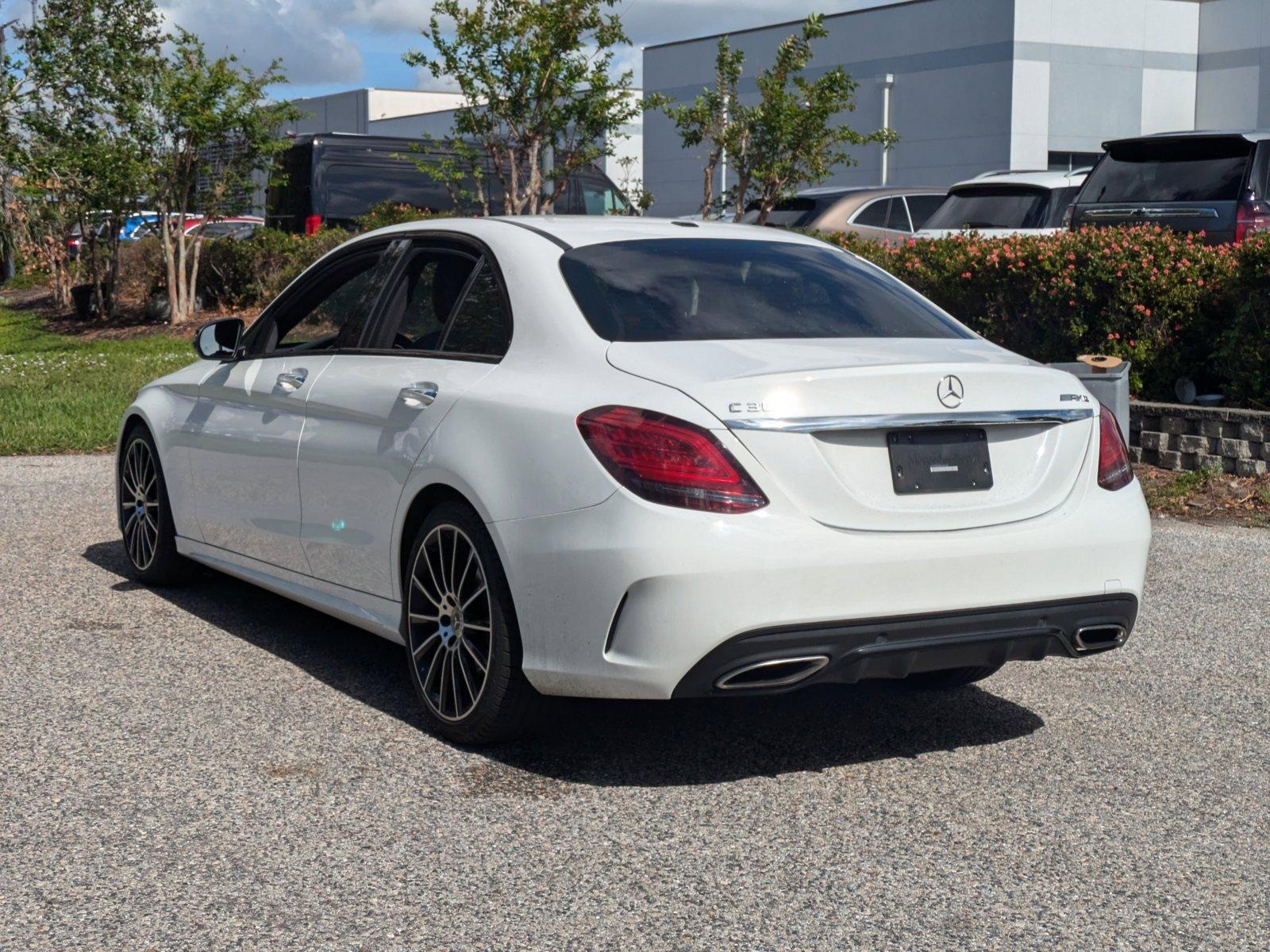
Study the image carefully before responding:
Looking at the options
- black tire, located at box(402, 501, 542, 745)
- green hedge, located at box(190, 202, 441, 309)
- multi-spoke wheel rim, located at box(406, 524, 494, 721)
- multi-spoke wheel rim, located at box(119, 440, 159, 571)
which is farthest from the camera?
green hedge, located at box(190, 202, 441, 309)

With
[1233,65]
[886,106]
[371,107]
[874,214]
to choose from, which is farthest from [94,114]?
[371,107]

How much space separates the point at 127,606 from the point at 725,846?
11.6 feet

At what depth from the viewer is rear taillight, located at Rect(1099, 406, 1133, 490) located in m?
4.61

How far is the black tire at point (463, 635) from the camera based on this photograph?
176 inches

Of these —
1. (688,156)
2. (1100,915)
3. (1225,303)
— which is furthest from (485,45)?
(688,156)

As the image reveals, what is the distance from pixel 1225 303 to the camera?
9977 millimetres

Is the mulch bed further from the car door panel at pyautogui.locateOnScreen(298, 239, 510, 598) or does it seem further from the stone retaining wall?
Result: the car door panel at pyautogui.locateOnScreen(298, 239, 510, 598)

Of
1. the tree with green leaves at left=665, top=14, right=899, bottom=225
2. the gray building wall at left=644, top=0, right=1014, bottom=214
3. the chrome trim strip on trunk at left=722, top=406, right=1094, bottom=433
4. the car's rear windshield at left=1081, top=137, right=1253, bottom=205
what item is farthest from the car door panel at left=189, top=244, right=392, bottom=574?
the gray building wall at left=644, top=0, right=1014, bottom=214

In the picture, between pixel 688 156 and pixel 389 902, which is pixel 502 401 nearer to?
pixel 389 902

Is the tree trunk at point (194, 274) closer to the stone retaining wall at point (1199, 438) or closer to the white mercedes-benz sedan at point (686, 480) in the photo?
the stone retaining wall at point (1199, 438)

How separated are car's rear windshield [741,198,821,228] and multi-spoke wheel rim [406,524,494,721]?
481 inches

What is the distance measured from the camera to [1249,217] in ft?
39.9

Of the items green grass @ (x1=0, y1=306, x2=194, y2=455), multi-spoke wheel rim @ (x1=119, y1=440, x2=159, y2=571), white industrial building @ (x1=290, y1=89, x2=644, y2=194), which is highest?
white industrial building @ (x1=290, y1=89, x2=644, y2=194)

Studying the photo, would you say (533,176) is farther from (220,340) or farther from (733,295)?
(733,295)
